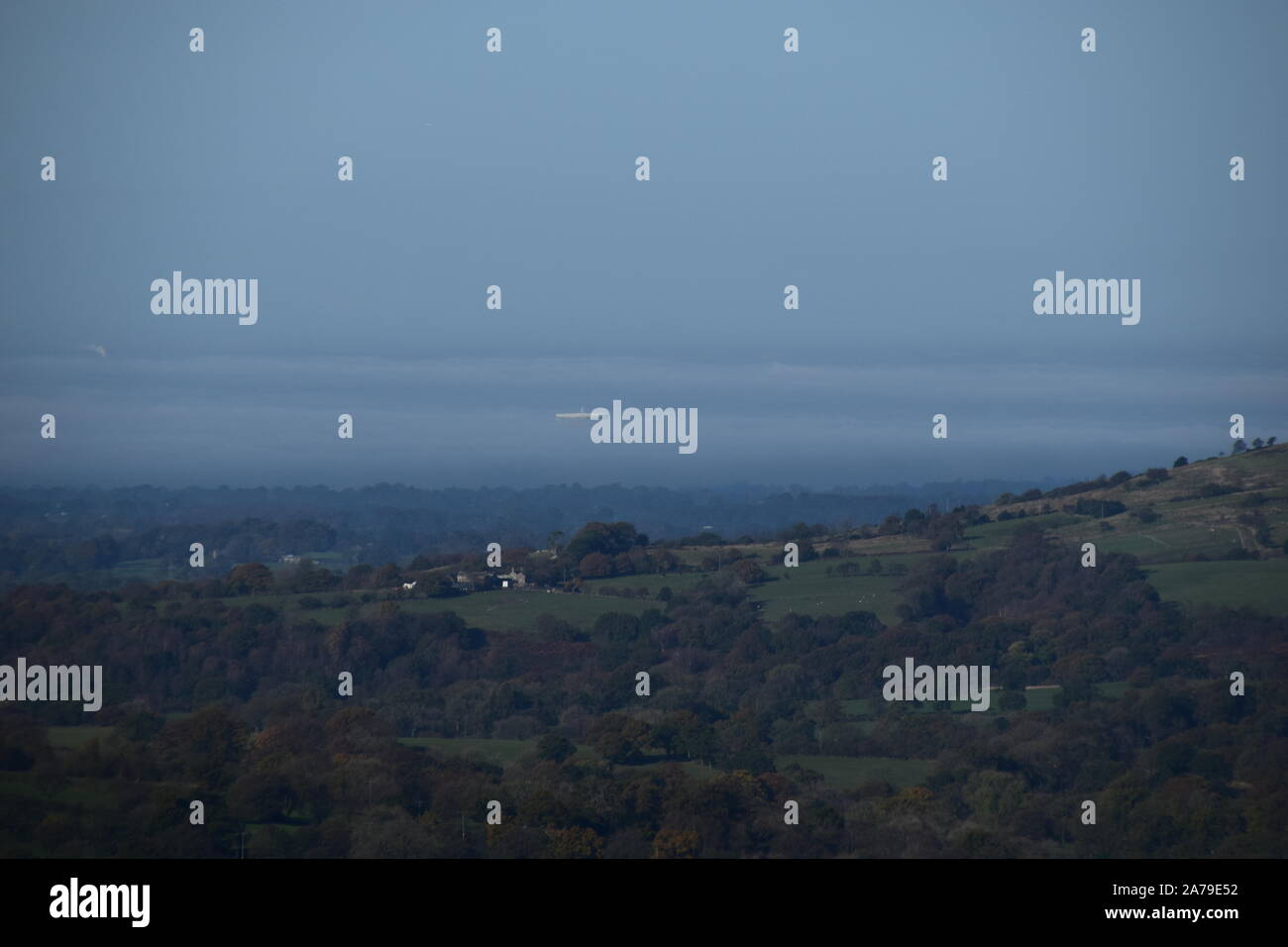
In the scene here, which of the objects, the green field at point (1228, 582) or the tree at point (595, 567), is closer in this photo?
the green field at point (1228, 582)

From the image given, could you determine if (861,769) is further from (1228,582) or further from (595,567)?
(595,567)

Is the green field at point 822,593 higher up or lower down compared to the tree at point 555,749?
higher up

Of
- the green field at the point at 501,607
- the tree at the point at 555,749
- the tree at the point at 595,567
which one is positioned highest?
the tree at the point at 595,567

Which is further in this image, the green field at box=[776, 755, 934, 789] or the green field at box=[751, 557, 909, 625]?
the green field at box=[751, 557, 909, 625]

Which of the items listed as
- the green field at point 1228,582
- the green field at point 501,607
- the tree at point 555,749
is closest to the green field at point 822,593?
the green field at point 501,607

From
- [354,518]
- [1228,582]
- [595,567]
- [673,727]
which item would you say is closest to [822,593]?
[595,567]

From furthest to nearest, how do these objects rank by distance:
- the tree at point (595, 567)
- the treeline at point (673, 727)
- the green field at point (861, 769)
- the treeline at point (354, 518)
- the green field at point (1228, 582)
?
1. the treeline at point (354, 518)
2. the tree at point (595, 567)
3. the green field at point (1228, 582)
4. the green field at point (861, 769)
5. the treeline at point (673, 727)

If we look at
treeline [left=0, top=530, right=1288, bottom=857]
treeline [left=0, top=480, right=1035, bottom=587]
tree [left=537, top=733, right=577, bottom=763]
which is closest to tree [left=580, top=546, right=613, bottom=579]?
treeline [left=0, top=530, right=1288, bottom=857]

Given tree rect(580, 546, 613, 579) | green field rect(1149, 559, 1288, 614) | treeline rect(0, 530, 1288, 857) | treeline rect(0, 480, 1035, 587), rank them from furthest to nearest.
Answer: treeline rect(0, 480, 1035, 587)
tree rect(580, 546, 613, 579)
green field rect(1149, 559, 1288, 614)
treeline rect(0, 530, 1288, 857)

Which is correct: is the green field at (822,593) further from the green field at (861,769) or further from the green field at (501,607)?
the green field at (861,769)

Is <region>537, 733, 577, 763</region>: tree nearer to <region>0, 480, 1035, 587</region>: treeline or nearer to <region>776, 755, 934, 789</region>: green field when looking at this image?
<region>776, 755, 934, 789</region>: green field

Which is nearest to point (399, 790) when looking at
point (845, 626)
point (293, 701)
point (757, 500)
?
Answer: point (293, 701)
